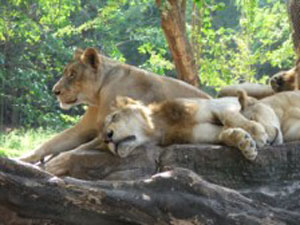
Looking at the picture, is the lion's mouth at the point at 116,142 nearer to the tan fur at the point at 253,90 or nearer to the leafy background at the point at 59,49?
the tan fur at the point at 253,90

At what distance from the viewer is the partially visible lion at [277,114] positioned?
450 centimetres

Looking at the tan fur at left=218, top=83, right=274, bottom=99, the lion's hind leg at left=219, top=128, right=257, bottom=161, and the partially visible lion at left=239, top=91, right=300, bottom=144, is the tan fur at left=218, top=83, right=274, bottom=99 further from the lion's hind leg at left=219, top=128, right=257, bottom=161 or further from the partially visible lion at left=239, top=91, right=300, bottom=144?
the lion's hind leg at left=219, top=128, right=257, bottom=161

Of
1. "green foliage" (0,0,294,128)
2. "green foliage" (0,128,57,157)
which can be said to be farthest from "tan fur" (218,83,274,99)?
"green foliage" (0,128,57,157)

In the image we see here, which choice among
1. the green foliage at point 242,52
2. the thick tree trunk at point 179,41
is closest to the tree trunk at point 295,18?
the thick tree trunk at point 179,41

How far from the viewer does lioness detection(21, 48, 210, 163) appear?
19.2 feet

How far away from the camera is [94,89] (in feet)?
20.1

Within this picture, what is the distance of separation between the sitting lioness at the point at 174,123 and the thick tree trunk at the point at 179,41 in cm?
396

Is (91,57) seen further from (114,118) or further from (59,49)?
(59,49)

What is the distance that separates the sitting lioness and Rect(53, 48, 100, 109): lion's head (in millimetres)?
1400

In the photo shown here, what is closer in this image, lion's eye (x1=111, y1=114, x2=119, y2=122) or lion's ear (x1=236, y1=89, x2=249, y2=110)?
lion's eye (x1=111, y1=114, x2=119, y2=122)

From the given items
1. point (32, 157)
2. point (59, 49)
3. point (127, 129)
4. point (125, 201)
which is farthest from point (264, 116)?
point (59, 49)

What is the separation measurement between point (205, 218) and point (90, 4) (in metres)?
21.6

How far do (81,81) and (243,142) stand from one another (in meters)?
2.53

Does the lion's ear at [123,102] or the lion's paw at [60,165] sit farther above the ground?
the lion's ear at [123,102]
